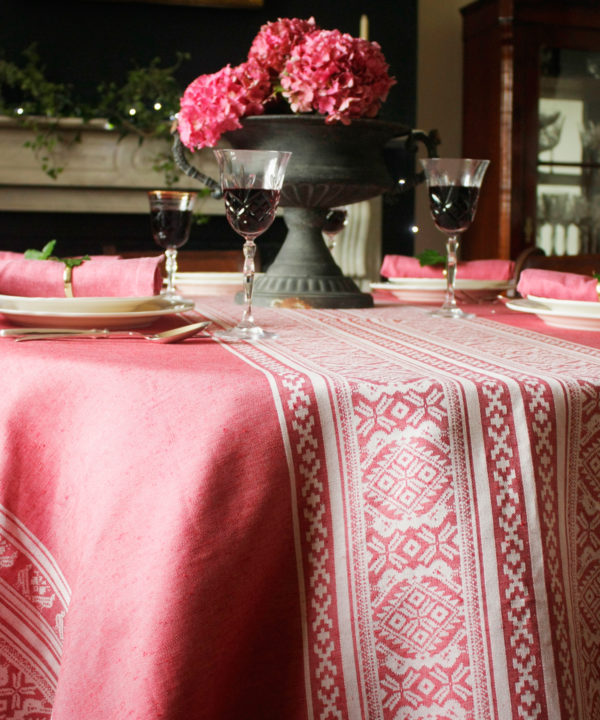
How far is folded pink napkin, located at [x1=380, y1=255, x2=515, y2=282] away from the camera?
1.59m

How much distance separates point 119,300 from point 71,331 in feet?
0.25

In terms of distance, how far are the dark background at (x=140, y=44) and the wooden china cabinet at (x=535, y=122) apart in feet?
1.38

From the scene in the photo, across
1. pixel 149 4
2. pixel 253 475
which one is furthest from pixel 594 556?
pixel 149 4

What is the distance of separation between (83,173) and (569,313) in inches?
132

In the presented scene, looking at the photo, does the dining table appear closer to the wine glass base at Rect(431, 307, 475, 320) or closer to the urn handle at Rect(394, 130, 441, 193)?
the wine glass base at Rect(431, 307, 475, 320)

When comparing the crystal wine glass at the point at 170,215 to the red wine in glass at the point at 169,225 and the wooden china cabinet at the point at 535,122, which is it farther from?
the wooden china cabinet at the point at 535,122

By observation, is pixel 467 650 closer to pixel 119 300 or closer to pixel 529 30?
pixel 119 300

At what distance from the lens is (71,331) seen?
889 millimetres

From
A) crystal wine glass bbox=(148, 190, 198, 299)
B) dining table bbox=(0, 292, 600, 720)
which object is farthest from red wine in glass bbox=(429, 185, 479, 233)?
dining table bbox=(0, 292, 600, 720)

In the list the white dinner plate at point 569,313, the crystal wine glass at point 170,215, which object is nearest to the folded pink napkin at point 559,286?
the white dinner plate at point 569,313

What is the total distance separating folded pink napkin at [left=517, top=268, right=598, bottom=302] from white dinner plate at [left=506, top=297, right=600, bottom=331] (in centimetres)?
2

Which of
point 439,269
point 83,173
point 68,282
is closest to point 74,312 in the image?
point 68,282

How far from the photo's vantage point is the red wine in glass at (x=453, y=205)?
1.21m

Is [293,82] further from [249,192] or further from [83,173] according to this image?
[83,173]
